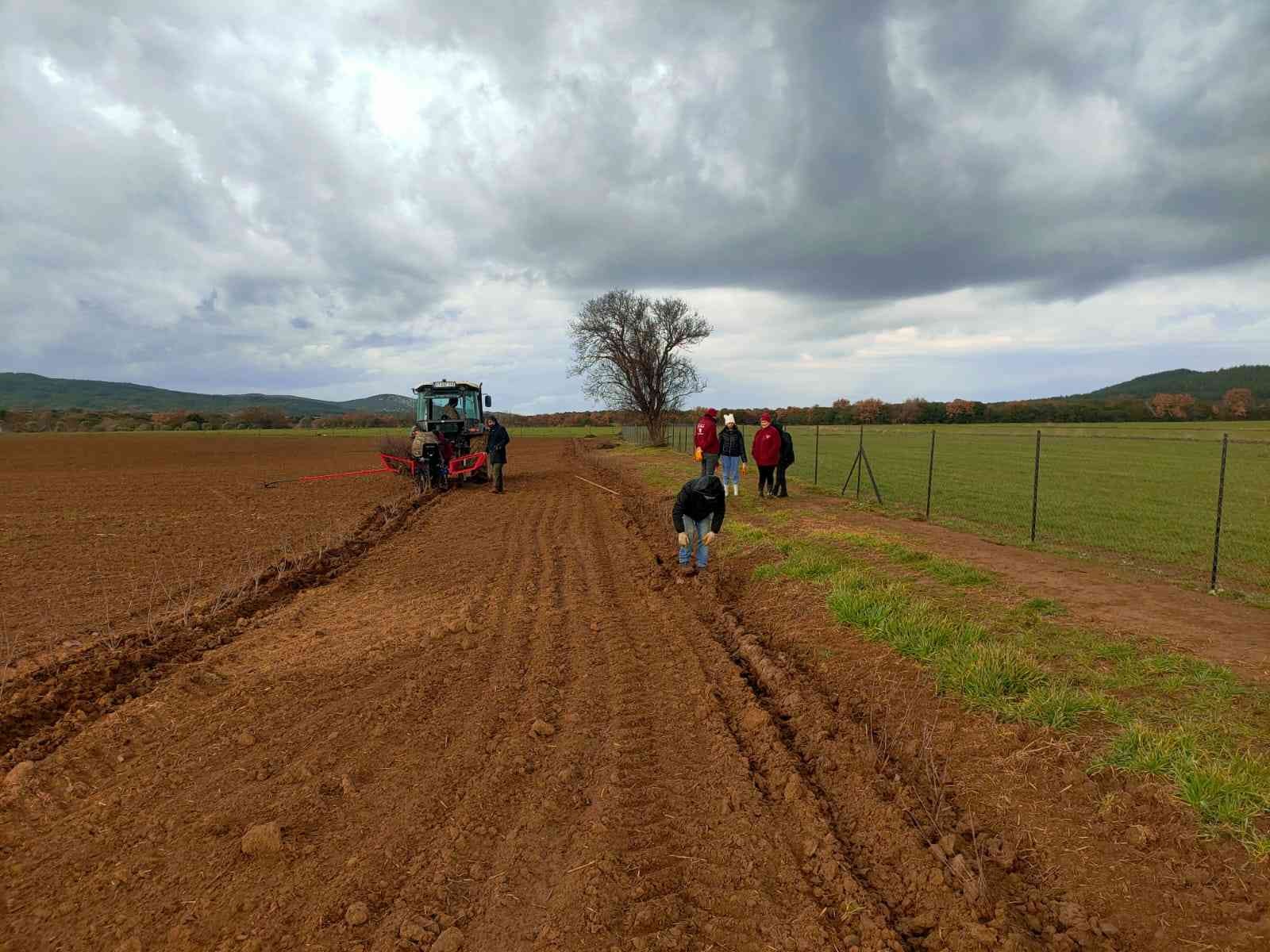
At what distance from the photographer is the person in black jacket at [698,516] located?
767cm

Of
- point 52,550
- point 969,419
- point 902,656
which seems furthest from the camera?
point 969,419

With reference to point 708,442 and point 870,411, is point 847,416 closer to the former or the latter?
point 870,411

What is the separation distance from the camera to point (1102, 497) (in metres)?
17.1

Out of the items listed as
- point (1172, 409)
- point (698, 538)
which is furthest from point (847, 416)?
point (698, 538)

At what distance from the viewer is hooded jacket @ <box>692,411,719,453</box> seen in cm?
1339

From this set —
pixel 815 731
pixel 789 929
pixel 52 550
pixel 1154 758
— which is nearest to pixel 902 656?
pixel 815 731

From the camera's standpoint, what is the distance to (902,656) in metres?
5.25

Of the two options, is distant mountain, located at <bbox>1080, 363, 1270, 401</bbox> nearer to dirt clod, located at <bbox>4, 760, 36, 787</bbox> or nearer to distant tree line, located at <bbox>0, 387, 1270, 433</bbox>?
distant tree line, located at <bbox>0, 387, 1270, 433</bbox>

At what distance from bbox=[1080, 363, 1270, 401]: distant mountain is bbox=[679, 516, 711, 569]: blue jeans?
16810 centimetres

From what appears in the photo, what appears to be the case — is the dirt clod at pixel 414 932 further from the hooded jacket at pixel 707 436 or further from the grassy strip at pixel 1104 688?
the hooded jacket at pixel 707 436

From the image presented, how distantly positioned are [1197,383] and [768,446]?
210324 millimetres

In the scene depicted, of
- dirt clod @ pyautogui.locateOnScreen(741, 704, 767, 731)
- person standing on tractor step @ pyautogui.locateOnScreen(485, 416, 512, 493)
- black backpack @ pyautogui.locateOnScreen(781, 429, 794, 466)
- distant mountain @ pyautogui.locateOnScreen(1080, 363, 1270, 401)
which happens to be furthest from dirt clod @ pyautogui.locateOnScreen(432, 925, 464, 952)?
distant mountain @ pyautogui.locateOnScreen(1080, 363, 1270, 401)

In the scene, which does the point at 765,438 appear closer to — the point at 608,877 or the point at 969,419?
the point at 608,877

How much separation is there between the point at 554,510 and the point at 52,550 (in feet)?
27.1
